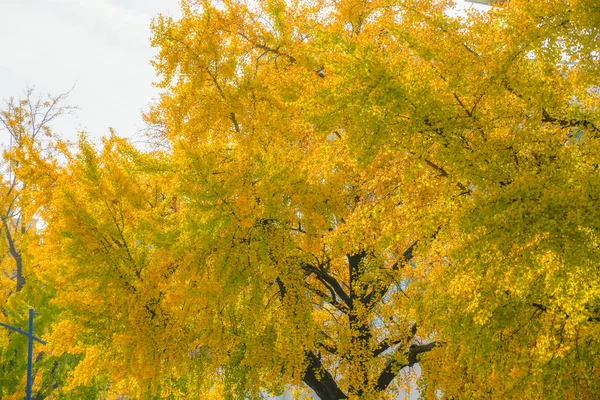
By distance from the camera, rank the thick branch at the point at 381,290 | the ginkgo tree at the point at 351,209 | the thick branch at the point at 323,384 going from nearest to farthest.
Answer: the ginkgo tree at the point at 351,209 → the thick branch at the point at 381,290 → the thick branch at the point at 323,384

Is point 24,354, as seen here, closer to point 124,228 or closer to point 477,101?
point 124,228

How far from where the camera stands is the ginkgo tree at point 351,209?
21.9 feet

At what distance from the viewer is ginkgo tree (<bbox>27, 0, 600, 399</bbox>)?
6.67m

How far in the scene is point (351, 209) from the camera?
1109 cm

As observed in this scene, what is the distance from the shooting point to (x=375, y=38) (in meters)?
11.2

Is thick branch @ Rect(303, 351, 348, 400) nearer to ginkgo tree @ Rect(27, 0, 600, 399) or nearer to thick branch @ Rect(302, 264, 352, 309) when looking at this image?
ginkgo tree @ Rect(27, 0, 600, 399)

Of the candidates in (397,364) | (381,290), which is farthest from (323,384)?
(381,290)

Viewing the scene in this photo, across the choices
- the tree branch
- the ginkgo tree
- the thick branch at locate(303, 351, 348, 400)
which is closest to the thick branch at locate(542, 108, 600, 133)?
the ginkgo tree

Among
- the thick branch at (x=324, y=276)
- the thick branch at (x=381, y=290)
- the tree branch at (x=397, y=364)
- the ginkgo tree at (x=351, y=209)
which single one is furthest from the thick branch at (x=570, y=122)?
the thick branch at (x=324, y=276)

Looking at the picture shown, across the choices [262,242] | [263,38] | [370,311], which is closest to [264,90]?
[263,38]

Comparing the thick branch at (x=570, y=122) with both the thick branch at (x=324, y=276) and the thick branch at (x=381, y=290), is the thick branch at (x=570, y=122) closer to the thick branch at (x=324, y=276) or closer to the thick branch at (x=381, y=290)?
the thick branch at (x=381, y=290)

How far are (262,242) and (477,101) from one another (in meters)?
3.76

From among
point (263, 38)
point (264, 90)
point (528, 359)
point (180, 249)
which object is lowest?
point (528, 359)

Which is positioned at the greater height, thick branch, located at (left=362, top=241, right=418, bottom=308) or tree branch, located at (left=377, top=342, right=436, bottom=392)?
thick branch, located at (left=362, top=241, right=418, bottom=308)
